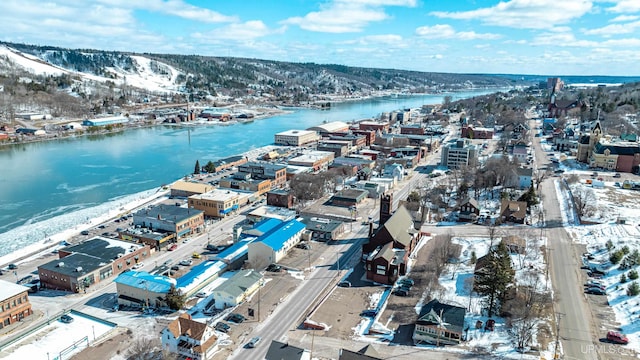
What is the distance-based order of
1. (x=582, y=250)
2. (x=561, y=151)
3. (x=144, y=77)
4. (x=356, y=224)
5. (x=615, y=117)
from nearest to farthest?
(x=582, y=250)
(x=356, y=224)
(x=561, y=151)
(x=615, y=117)
(x=144, y=77)

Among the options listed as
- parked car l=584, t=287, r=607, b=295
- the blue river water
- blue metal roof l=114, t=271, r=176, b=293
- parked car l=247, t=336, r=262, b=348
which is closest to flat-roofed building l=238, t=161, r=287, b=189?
the blue river water

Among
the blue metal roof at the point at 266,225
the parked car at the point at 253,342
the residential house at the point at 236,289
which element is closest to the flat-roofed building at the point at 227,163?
the blue metal roof at the point at 266,225

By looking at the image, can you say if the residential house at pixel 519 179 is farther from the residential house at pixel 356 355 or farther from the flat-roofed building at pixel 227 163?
the flat-roofed building at pixel 227 163

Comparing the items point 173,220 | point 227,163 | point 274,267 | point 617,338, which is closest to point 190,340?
point 274,267

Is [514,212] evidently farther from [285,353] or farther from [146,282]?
[146,282]

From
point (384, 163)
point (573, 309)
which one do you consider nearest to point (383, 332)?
point (573, 309)

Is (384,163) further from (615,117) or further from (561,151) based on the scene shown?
(615,117)
